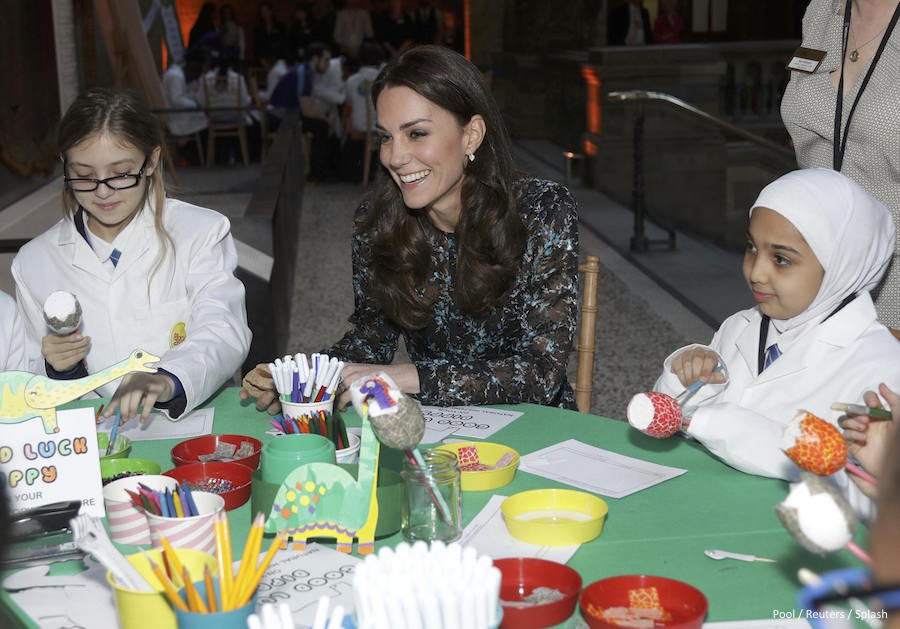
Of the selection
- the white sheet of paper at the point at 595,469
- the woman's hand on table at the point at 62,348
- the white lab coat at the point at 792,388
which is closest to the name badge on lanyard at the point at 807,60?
the white lab coat at the point at 792,388

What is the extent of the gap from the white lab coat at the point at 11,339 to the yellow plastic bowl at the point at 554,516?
4.50 feet

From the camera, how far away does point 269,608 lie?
1028mm

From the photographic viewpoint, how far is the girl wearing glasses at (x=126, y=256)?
97.5 inches

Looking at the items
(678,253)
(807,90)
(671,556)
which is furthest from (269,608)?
(678,253)

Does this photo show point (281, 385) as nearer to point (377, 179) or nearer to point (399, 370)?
point (399, 370)

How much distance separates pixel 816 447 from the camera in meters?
1.39

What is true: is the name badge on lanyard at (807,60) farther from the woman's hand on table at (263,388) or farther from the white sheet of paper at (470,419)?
the woman's hand on table at (263,388)

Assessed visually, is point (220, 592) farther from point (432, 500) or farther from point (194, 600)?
point (432, 500)

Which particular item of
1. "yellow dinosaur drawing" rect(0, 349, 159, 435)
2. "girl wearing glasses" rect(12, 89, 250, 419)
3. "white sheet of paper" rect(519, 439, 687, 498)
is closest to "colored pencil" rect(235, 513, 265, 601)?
"yellow dinosaur drawing" rect(0, 349, 159, 435)

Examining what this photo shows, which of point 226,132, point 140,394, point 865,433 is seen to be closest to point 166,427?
point 140,394

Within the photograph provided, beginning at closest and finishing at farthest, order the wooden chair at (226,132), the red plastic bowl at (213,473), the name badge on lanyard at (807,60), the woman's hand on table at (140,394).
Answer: the red plastic bowl at (213,473)
the woman's hand on table at (140,394)
the name badge on lanyard at (807,60)
the wooden chair at (226,132)

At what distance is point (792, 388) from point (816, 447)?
0.60 metres

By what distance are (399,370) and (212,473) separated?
662 mm

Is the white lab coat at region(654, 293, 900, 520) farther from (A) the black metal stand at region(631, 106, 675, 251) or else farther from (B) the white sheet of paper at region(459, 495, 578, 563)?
(A) the black metal stand at region(631, 106, 675, 251)
